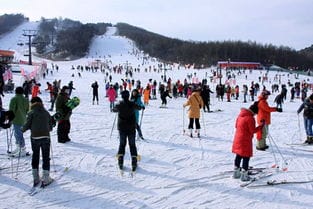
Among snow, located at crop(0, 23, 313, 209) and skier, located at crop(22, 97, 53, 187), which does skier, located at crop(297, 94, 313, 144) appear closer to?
snow, located at crop(0, 23, 313, 209)

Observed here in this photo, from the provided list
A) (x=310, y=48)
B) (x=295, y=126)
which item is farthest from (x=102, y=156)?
(x=310, y=48)

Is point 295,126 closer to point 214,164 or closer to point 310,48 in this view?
point 214,164

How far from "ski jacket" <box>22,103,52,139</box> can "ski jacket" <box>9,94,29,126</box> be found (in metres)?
1.98

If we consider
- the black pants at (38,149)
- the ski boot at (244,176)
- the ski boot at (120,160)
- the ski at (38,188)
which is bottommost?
the ski at (38,188)

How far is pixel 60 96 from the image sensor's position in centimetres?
1021

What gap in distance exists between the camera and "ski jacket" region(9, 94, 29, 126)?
8414 millimetres

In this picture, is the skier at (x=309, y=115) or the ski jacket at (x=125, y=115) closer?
the ski jacket at (x=125, y=115)

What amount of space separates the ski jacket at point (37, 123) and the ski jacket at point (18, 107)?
198cm

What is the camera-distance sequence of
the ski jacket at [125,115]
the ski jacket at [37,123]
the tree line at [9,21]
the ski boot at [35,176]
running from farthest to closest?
the tree line at [9,21] < the ski jacket at [125,115] < the ski boot at [35,176] < the ski jacket at [37,123]

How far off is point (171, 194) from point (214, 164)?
2.18m

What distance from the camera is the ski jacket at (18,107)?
8.41m

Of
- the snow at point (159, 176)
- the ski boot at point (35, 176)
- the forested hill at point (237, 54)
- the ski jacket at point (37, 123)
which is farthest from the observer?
the forested hill at point (237, 54)

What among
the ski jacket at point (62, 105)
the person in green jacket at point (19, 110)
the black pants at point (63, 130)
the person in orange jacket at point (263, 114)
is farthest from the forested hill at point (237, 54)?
the person in green jacket at point (19, 110)

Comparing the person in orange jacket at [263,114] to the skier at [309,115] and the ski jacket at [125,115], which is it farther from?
the ski jacket at [125,115]
